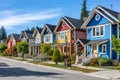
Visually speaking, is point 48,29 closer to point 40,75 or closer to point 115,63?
point 115,63

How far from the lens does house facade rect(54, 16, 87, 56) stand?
52031mm

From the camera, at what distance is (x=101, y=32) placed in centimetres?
4209

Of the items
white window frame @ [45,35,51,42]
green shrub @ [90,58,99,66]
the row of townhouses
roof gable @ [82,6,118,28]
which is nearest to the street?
green shrub @ [90,58,99,66]

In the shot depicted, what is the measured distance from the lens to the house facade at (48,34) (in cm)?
5925

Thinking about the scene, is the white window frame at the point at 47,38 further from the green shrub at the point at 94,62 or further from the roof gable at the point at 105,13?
the green shrub at the point at 94,62

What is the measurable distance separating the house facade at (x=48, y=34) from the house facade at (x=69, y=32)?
3670 millimetres

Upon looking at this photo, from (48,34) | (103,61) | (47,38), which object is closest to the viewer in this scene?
(103,61)

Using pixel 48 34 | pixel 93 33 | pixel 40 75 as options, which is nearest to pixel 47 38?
pixel 48 34

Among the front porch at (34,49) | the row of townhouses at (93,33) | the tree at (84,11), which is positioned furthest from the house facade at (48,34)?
the tree at (84,11)

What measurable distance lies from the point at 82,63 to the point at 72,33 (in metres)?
13.1

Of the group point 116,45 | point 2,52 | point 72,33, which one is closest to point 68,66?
point 116,45

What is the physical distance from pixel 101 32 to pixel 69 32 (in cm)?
1179

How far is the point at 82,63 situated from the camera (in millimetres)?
40625

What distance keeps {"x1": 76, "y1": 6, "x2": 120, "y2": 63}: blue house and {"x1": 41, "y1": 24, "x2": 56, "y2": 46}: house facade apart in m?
15.3
